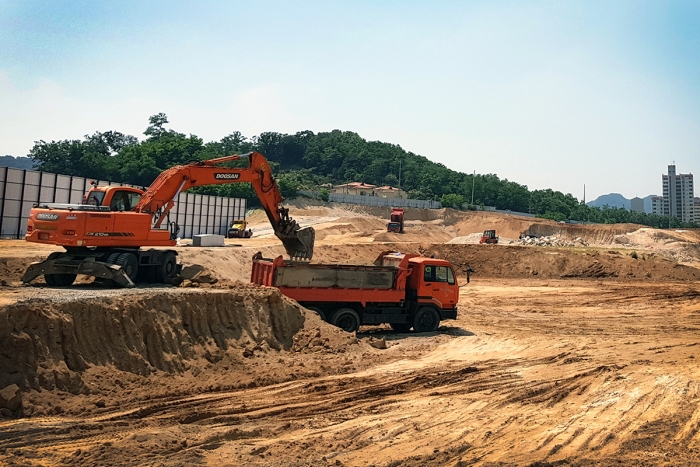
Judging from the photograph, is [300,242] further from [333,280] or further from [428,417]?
[428,417]

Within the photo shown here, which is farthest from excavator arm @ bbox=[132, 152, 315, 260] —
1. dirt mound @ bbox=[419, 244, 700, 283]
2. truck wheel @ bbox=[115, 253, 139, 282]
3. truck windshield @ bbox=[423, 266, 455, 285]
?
dirt mound @ bbox=[419, 244, 700, 283]

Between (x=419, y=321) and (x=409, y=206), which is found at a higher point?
(x=409, y=206)

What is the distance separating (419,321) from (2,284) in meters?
11.8

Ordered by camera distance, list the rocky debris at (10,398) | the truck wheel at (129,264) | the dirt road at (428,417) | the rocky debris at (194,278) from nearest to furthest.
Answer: the dirt road at (428,417) → the rocky debris at (10,398) → the truck wheel at (129,264) → the rocky debris at (194,278)

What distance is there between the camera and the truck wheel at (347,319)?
1744 cm

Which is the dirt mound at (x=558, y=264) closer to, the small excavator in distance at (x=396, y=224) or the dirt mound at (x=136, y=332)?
the small excavator in distance at (x=396, y=224)

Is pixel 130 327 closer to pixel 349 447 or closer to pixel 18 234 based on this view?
pixel 349 447

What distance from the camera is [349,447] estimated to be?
28.5ft

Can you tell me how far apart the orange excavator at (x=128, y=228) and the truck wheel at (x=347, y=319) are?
279 centimetres

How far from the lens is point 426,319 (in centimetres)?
1898

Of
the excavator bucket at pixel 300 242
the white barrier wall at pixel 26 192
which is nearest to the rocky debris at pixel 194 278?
the excavator bucket at pixel 300 242

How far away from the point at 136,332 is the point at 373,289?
787 cm

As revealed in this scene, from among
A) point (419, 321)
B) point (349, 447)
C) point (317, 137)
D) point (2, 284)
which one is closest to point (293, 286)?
point (419, 321)

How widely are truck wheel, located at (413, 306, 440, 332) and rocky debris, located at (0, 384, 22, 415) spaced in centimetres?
1215
